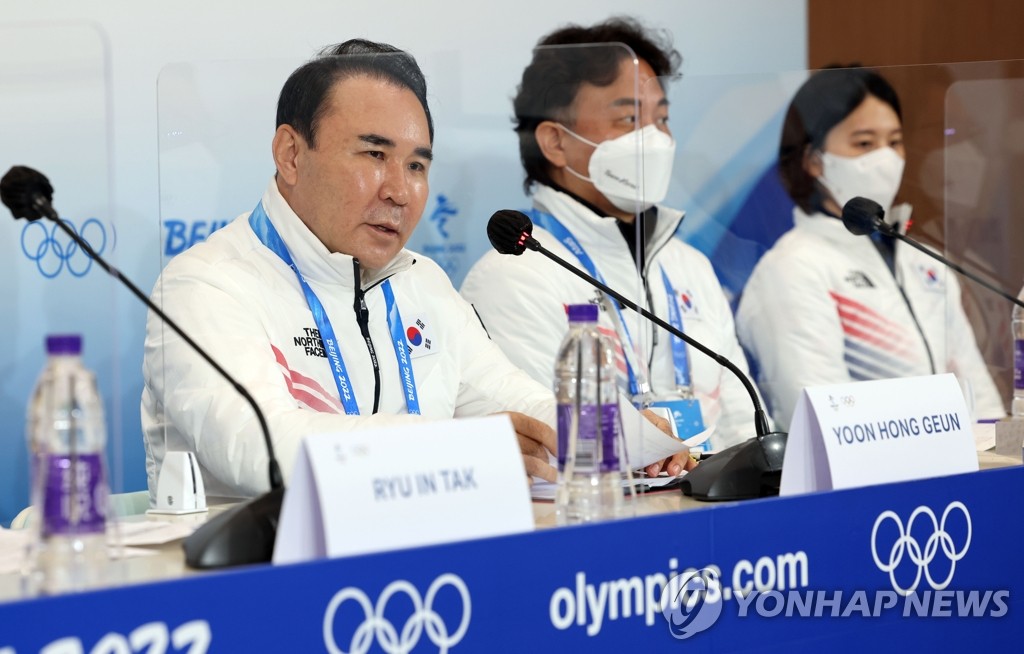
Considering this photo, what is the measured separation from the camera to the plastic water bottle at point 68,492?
125cm

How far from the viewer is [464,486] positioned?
4.55ft

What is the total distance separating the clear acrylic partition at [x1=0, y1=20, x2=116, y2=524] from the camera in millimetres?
1554

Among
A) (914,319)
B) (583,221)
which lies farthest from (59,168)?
(914,319)

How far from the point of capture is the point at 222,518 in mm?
1427

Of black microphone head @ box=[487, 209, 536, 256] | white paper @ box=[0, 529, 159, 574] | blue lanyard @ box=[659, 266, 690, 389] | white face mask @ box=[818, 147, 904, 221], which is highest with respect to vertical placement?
white face mask @ box=[818, 147, 904, 221]

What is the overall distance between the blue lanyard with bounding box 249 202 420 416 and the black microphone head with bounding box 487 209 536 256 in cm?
22

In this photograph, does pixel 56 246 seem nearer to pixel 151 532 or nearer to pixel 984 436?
pixel 151 532

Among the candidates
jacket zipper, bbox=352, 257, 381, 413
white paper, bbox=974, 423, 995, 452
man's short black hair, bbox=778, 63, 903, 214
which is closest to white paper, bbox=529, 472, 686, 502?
jacket zipper, bbox=352, 257, 381, 413

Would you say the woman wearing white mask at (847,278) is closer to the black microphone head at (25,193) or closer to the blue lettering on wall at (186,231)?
the blue lettering on wall at (186,231)

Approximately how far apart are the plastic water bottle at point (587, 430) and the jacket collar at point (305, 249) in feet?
1.87

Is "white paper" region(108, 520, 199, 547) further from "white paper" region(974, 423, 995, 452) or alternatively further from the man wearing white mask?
"white paper" region(974, 423, 995, 452)

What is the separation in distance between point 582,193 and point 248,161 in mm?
561

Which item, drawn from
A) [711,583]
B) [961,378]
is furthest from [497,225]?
[961,378]

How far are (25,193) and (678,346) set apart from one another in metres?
1.54
